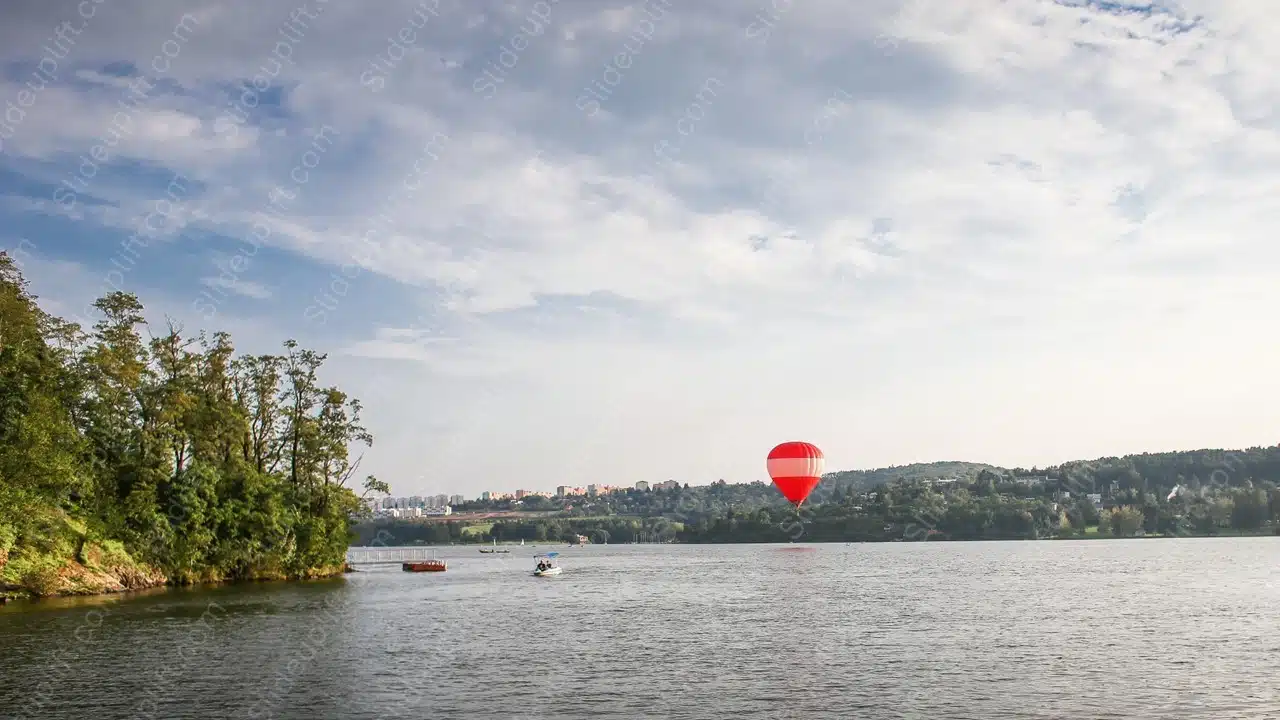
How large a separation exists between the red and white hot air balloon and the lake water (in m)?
52.0

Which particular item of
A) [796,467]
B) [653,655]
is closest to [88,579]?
[653,655]

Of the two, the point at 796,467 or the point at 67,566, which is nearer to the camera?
the point at 67,566

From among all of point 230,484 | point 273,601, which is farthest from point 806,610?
point 230,484

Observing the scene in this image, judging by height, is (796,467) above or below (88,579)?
above

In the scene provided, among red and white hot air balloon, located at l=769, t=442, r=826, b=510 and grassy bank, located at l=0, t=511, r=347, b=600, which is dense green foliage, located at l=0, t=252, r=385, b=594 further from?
red and white hot air balloon, located at l=769, t=442, r=826, b=510

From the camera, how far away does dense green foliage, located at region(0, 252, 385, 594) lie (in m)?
66.1

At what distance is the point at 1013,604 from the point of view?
67875 mm

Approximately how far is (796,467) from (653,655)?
91.3 metres

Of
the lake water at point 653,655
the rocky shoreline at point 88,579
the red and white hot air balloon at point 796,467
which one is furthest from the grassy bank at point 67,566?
the red and white hot air balloon at point 796,467

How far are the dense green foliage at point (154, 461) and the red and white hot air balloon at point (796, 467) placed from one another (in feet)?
179

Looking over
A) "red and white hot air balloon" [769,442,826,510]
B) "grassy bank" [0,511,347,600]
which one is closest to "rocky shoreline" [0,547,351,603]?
"grassy bank" [0,511,347,600]

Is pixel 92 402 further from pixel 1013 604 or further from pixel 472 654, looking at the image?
pixel 1013 604

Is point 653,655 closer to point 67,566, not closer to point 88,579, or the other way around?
point 67,566

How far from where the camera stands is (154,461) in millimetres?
83000
